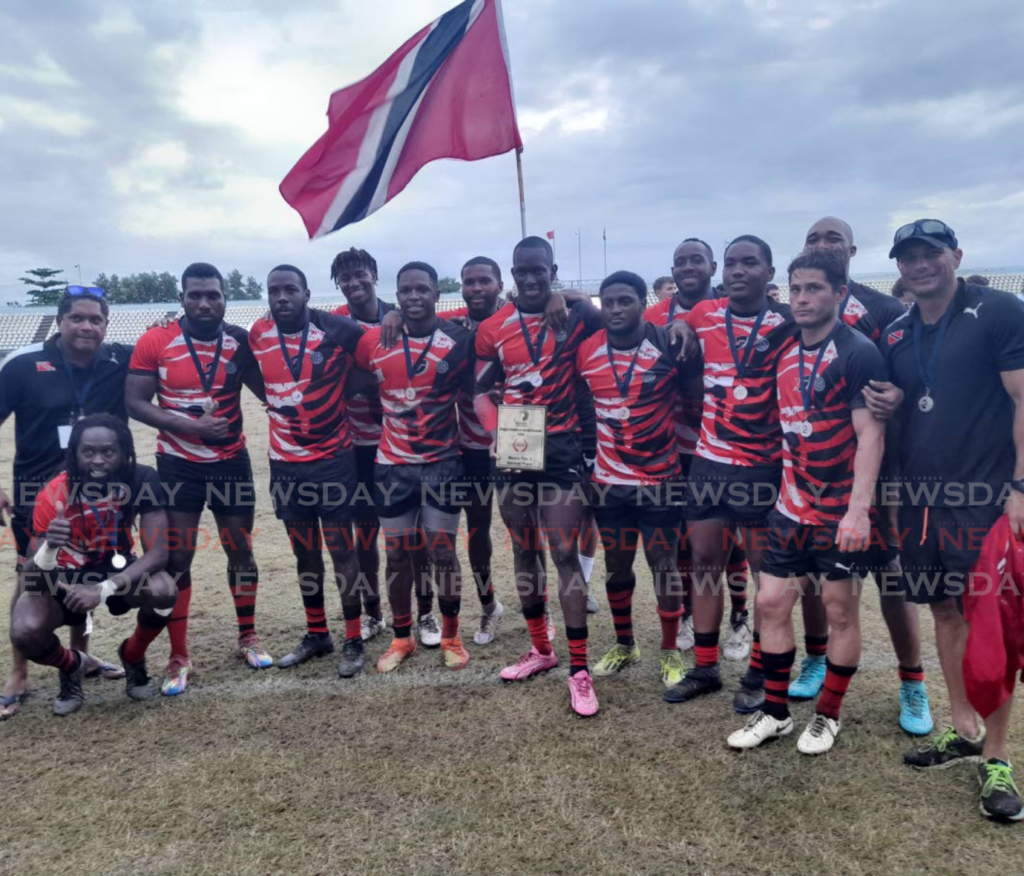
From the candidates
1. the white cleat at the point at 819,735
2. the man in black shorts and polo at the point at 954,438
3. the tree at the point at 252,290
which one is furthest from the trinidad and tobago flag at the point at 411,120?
the tree at the point at 252,290

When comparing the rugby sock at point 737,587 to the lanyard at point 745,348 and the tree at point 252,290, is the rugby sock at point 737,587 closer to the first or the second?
the lanyard at point 745,348

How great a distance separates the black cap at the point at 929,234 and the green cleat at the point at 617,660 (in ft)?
9.13

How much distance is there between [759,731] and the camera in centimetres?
372

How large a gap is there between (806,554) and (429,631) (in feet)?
9.08

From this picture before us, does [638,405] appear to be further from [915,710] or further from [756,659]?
[915,710]

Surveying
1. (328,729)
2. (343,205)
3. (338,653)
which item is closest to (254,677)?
(338,653)

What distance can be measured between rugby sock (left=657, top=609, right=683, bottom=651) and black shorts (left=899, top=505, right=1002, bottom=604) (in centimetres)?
138

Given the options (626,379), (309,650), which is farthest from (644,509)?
(309,650)

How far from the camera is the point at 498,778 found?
11.5 ft

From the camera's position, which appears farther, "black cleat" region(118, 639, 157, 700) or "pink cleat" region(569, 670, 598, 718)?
"black cleat" region(118, 639, 157, 700)

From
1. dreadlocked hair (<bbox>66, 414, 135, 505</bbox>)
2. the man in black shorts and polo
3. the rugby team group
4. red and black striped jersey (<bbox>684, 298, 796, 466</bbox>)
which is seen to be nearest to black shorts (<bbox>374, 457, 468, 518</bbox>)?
the rugby team group

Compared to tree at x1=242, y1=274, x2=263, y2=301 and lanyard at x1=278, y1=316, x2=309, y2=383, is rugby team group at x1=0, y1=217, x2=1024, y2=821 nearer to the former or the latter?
→ lanyard at x1=278, y1=316, x2=309, y2=383

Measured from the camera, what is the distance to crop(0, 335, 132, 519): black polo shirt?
4.50m

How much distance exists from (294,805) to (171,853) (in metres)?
0.52
